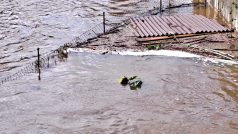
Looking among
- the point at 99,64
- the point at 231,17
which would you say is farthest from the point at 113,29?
the point at 231,17

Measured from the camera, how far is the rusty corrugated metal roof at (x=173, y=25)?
25203 mm

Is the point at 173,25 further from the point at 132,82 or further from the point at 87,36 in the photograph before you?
the point at 132,82

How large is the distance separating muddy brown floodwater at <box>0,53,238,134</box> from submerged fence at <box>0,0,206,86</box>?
724mm

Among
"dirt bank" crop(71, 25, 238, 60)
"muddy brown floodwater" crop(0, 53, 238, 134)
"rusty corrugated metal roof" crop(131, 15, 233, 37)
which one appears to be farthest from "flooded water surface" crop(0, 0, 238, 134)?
"rusty corrugated metal roof" crop(131, 15, 233, 37)

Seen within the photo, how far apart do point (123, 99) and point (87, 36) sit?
9.25 m

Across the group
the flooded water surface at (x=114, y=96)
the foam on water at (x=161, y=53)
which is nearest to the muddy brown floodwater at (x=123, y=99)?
the flooded water surface at (x=114, y=96)

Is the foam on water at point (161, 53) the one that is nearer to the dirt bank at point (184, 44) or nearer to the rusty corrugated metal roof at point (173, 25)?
the dirt bank at point (184, 44)

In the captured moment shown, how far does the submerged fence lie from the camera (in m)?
21.8

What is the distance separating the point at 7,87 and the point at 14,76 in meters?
1.42

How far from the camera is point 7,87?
19984mm

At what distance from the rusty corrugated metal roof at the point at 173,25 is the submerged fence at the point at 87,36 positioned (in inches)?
74.9

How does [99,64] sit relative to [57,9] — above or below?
below

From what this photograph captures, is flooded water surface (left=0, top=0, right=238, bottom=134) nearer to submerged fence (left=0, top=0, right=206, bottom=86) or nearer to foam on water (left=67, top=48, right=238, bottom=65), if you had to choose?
foam on water (left=67, top=48, right=238, bottom=65)

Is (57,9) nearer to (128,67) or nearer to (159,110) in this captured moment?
(128,67)
